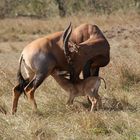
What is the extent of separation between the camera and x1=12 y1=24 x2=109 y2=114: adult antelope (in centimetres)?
900

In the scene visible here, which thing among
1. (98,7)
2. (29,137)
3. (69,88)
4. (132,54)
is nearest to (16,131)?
(29,137)

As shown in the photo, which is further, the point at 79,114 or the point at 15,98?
the point at 15,98

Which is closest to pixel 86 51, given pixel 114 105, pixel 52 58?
pixel 52 58

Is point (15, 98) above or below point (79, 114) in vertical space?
below

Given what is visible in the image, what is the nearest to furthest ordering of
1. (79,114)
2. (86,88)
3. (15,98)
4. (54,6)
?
(79,114)
(86,88)
(15,98)
(54,6)

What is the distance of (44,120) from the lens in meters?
8.14

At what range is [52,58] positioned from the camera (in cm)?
911

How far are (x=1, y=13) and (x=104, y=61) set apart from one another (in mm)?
31927

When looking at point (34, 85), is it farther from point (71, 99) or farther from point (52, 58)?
point (71, 99)

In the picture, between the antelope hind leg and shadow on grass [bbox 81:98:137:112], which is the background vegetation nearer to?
shadow on grass [bbox 81:98:137:112]

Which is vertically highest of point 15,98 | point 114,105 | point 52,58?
point 52,58

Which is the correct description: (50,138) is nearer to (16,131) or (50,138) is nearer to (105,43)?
(16,131)

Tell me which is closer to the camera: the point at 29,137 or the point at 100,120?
the point at 29,137

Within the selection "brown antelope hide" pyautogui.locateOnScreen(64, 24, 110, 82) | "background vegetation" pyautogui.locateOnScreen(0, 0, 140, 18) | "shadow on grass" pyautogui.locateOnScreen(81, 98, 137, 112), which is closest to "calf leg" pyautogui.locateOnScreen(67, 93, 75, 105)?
"brown antelope hide" pyautogui.locateOnScreen(64, 24, 110, 82)
